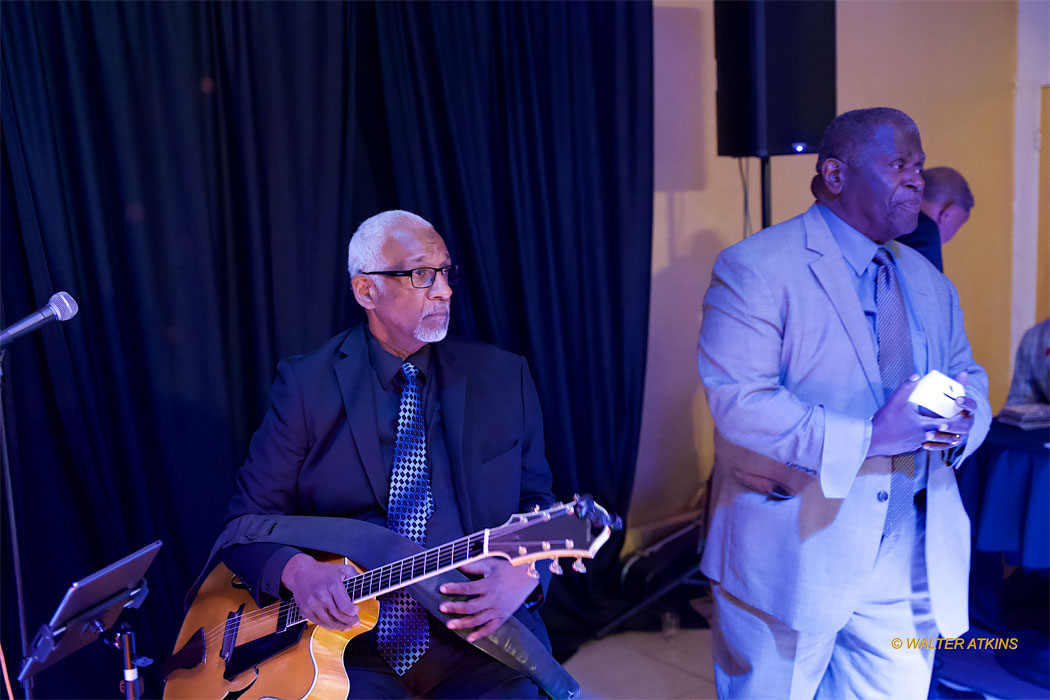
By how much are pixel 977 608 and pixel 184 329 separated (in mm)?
3188

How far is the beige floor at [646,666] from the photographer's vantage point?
128 inches

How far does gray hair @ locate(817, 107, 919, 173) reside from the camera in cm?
222

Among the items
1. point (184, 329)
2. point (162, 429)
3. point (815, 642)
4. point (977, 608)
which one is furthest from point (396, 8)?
point (977, 608)

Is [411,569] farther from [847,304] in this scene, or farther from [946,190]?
[946,190]

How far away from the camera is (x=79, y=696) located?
2.82 metres

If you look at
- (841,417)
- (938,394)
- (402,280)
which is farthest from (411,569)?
(938,394)

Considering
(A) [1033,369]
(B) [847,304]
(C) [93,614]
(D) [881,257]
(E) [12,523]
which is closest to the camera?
(C) [93,614]

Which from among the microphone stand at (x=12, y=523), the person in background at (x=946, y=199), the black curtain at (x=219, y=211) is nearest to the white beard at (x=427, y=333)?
the black curtain at (x=219, y=211)

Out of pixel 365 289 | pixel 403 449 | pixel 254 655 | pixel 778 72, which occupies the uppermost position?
pixel 778 72

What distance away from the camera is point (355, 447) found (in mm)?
2244

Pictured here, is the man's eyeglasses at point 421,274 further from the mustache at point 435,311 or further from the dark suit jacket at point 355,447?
the dark suit jacket at point 355,447

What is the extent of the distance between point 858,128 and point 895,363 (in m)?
0.57

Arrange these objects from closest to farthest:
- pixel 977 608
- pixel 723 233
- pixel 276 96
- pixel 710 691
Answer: pixel 276 96 → pixel 710 691 → pixel 977 608 → pixel 723 233

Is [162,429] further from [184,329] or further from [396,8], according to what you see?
[396,8]
